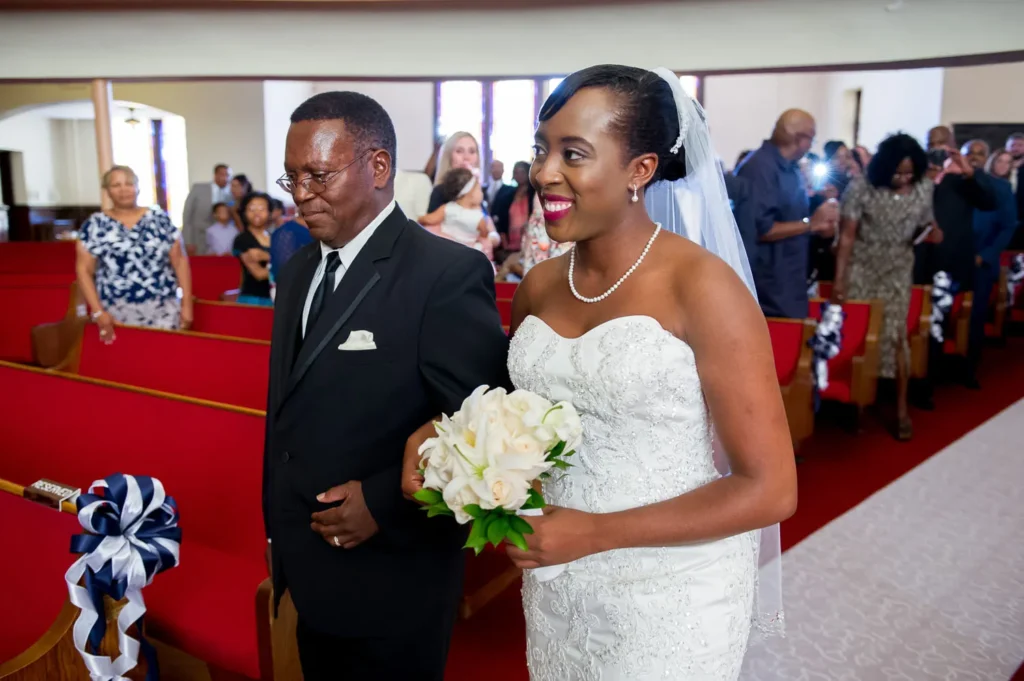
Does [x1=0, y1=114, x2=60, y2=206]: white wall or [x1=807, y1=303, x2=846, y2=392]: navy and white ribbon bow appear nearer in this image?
[x1=807, y1=303, x2=846, y2=392]: navy and white ribbon bow

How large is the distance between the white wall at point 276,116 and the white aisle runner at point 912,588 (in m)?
12.8

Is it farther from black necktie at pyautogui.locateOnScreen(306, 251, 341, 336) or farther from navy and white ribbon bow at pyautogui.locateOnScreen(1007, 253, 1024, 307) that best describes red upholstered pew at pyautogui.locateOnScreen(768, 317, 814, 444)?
navy and white ribbon bow at pyautogui.locateOnScreen(1007, 253, 1024, 307)

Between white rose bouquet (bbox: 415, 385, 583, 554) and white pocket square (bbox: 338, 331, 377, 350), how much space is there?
1.50ft

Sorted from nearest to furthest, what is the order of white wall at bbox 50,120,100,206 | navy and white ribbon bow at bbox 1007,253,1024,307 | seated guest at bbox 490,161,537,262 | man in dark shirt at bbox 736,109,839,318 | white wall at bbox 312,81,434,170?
man in dark shirt at bbox 736,109,839,318
seated guest at bbox 490,161,537,262
navy and white ribbon bow at bbox 1007,253,1024,307
white wall at bbox 312,81,434,170
white wall at bbox 50,120,100,206

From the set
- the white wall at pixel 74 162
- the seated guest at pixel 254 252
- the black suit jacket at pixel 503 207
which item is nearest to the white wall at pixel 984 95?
the black suit jacket at pixel 503 207

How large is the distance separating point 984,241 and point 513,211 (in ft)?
15.4

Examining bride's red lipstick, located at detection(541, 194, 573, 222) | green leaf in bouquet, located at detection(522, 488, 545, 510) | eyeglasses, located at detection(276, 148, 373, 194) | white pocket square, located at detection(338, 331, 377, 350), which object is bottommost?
green leaf in bouquet, located at detection(522, 488, 545, 510)

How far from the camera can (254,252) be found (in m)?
6.16

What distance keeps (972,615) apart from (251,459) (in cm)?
292

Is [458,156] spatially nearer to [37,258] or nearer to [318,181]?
[318,181]

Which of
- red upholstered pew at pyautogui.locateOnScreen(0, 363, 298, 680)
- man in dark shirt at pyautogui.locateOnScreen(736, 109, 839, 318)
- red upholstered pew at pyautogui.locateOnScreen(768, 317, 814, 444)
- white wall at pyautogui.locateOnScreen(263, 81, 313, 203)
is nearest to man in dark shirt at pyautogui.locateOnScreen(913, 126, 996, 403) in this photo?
man in dark shirt at pyautogui.locateOnScreen(736, 109, 839, 318)

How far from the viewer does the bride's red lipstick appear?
145 cm

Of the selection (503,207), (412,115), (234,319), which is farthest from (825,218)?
(412,115)

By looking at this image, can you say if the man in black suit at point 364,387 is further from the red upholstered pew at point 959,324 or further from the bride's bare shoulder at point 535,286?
the red upholstered pew at point 959,324
